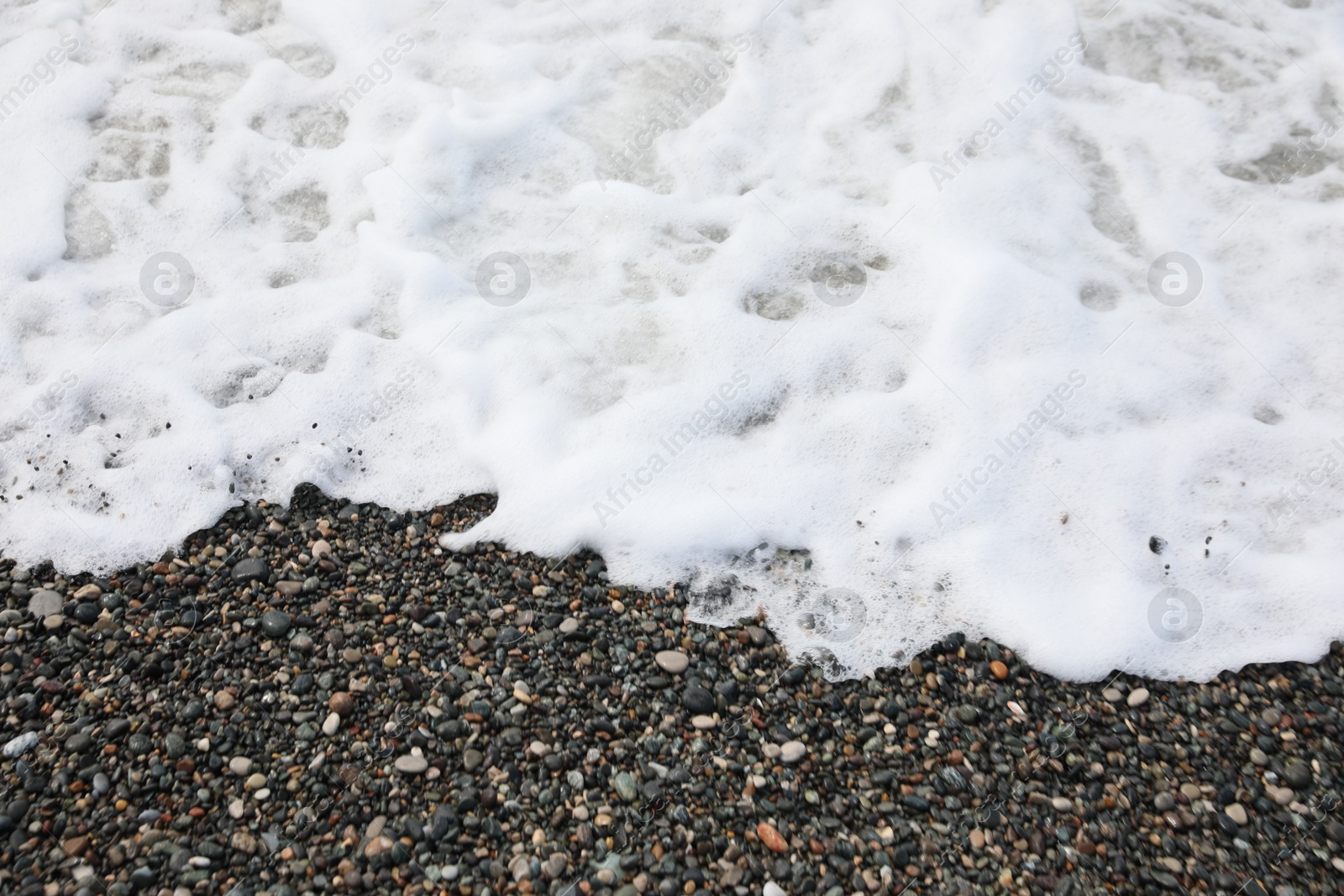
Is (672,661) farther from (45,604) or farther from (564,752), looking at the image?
(45,604)

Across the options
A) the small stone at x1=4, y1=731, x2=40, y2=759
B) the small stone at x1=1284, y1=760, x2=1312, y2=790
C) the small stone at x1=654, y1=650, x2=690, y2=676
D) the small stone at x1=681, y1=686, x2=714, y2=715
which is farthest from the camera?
the small stone at x1=654, y1=650, x2=690, y2=676

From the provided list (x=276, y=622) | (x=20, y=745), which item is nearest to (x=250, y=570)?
(x=276, y=622)

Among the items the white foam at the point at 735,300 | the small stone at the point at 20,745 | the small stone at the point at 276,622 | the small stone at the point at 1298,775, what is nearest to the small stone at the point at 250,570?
the small stone at the point at 276,622

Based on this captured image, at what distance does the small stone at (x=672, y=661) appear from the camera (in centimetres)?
347

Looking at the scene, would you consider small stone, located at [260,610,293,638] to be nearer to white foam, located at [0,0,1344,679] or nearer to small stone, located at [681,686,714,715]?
white foam, located at [0,0,1344,679]

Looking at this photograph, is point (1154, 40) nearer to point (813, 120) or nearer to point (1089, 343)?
point (813, 120)

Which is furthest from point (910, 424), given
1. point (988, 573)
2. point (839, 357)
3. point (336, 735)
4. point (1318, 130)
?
point (1318, 130)

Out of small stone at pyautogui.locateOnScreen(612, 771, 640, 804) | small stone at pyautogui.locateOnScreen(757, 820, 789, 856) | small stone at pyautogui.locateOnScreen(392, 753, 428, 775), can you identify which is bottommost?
small stone at pyautogui.locateOnScreen(757, 820, 789, 856)

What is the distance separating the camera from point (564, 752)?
126 inches

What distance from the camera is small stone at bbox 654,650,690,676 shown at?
137 inches

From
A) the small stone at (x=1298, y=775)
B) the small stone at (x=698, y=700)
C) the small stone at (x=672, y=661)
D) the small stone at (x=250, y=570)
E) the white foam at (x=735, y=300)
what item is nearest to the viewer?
the small stone at (x=1298, y=775)

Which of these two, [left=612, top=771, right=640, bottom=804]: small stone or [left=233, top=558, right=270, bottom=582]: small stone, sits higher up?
[left=233, top=558, right=270, bottom=582]: small stone

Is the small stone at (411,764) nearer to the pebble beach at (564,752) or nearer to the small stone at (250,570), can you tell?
the pebble beach at (564,752)

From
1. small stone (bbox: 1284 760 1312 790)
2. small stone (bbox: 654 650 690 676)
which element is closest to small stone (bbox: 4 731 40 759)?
small stone (bbox: 654 650 690 676)
